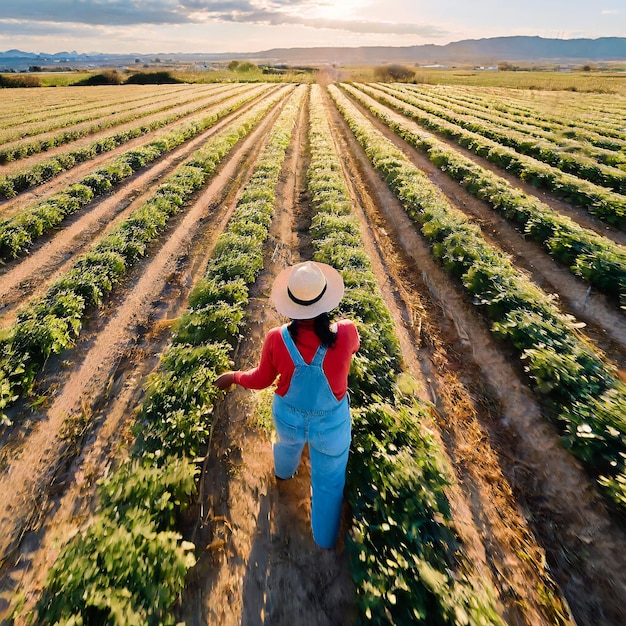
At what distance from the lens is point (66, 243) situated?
12.0 m

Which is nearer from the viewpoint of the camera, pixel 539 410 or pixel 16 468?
pixel 16 468

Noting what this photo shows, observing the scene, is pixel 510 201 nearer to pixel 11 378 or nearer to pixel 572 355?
A: pixel 572 355

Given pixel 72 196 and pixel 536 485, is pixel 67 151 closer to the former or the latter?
pixel 72 196

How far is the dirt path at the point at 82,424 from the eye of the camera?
15.3 feet

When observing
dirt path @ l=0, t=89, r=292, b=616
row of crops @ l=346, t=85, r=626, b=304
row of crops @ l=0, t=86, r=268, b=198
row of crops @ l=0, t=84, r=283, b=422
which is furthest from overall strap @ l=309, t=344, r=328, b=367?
row of crops @ l=0, t=86, r=268, b=198

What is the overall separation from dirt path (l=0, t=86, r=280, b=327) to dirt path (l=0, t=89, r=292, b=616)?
7.55ft

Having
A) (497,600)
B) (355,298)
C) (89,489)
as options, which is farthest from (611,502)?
(89,489)

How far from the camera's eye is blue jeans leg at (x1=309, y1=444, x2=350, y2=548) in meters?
3.85

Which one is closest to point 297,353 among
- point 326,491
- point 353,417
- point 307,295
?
point 307,295

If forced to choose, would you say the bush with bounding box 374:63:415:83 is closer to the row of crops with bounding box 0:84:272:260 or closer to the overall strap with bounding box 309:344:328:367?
the row of crops with bounding box 0:84:272:260

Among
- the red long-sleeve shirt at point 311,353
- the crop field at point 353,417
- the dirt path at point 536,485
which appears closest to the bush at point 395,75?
the crop field at point 353,417

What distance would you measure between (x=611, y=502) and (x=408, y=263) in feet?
23.5

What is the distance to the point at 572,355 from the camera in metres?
6.44

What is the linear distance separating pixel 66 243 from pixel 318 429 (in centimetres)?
A: 1184
